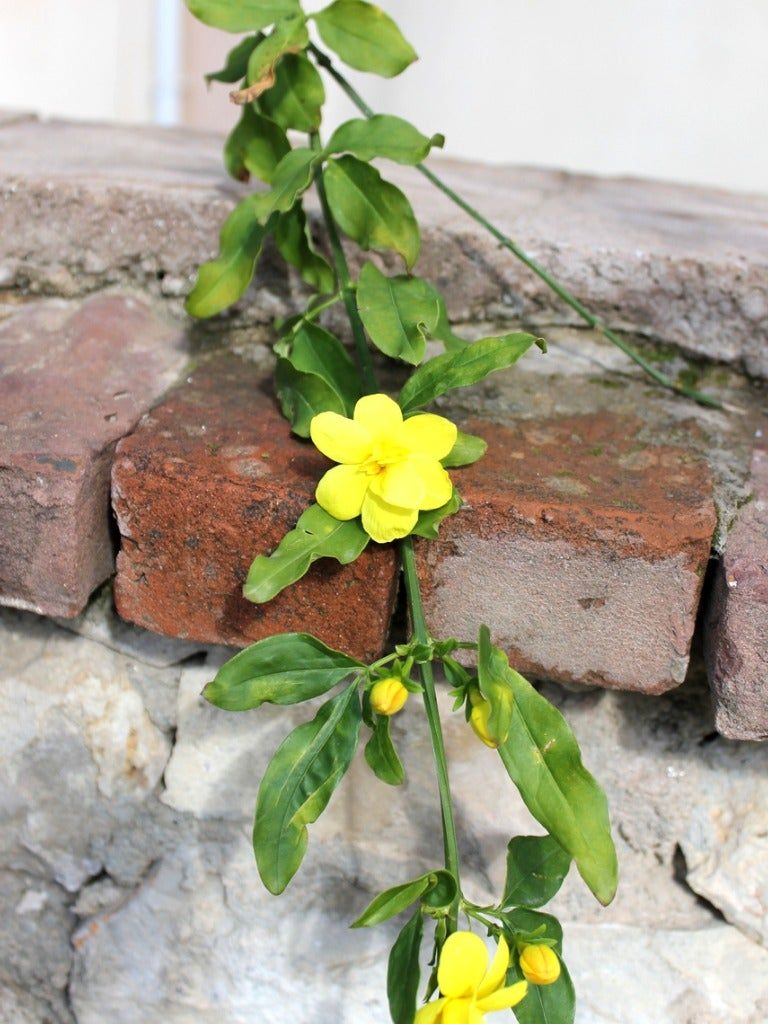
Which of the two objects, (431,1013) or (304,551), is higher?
(304,551)

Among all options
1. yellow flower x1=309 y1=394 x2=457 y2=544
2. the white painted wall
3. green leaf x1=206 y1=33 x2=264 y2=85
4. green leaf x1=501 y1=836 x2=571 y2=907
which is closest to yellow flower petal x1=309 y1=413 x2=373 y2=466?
yellow flower x1=309 y1=394 x2=457 y2=544

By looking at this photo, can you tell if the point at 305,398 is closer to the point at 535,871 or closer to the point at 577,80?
the point at 535,871

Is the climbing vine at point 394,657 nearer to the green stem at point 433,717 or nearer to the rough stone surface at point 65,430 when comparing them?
the green stem at point 433,717

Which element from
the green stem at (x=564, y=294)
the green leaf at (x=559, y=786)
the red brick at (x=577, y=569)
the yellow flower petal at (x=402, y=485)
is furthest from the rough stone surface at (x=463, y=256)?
the green leaf at (x=559, y=786)

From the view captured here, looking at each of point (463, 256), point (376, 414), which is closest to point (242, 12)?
point (463, 256)

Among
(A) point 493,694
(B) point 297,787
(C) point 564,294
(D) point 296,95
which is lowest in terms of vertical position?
(B) point 297,787

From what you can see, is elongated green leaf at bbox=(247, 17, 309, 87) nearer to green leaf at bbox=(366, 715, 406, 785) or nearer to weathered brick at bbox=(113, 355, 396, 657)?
weathered brick at bbox=(113, 355, 396, 657)
